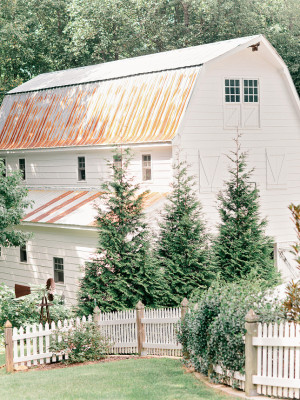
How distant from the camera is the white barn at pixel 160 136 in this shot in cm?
2723

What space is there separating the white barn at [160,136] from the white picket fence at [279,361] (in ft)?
43.8

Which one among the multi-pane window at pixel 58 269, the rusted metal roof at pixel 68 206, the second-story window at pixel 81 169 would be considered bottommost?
the multi-pane window at pixel 58 269

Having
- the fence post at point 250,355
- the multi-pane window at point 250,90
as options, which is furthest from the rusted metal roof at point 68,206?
the fence post at point 250,355

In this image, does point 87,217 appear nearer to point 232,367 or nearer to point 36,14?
point 232,367

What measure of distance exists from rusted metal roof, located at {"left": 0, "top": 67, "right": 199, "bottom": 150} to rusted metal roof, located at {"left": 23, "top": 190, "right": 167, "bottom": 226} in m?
2.14

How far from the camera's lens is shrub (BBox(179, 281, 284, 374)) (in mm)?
12664

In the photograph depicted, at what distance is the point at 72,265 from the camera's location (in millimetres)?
27875

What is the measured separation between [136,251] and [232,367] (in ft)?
28.7

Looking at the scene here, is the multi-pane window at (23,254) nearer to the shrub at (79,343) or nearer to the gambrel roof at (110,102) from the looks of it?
the gambrel roof at (110,102)

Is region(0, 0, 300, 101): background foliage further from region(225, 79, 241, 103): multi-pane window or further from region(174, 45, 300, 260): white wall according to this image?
region(225, 79, 241, 103): multi-pane window

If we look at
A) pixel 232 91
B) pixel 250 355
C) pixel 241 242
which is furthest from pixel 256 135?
pixel 250 355

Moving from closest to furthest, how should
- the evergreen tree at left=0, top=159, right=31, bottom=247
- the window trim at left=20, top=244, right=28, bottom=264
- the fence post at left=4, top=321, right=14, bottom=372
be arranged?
the fence post at left=4, top=321, right=14, bottom=372
the evergreen tree at left=0, top=159, right=31, bottom=247
the window trim at left=20, top=244, right=28, bottom=264

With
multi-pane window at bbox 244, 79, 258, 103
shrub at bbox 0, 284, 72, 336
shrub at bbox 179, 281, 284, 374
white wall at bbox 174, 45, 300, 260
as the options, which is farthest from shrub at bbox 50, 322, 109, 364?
multi-pane window at bbox 244, 79, 258, 103

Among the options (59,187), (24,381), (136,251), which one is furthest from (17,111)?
(24,381)
